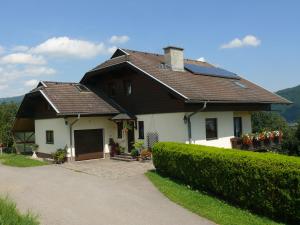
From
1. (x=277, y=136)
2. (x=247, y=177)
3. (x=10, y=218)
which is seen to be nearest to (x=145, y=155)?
(x=277, y=136)

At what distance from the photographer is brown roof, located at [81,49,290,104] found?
19156mm

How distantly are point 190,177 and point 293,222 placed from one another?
4260 millimetres

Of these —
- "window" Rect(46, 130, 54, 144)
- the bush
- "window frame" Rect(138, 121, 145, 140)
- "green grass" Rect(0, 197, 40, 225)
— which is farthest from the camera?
"window" Rect(46, 130, 54, 144)

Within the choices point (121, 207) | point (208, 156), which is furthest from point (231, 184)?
point (121, 207)

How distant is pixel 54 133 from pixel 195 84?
9.11 metres

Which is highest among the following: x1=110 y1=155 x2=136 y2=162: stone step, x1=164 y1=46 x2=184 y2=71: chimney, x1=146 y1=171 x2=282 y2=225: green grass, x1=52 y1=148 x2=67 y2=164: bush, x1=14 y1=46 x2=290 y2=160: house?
x1=164 y1=46 x2=184 y2=71: chimney

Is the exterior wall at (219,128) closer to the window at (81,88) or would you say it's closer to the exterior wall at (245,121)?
the exterior wall at (245,121)

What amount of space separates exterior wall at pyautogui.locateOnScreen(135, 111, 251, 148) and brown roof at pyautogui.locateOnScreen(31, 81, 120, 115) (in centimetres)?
253

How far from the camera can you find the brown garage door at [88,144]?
21.8 metres

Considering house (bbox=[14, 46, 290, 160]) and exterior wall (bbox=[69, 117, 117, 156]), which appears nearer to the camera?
house (bbox=[14, 46, 290, 160])

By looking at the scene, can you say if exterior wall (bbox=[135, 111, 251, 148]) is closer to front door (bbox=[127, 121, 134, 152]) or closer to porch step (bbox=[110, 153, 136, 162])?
front door (bbox=[127, 121, 134, 152])

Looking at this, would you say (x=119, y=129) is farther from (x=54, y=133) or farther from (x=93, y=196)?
(x=93, y=196)

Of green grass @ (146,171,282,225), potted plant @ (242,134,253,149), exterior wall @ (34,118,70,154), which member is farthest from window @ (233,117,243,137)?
green grass @ (146,171,282,225)

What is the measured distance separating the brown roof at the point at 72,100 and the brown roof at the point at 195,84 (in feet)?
6.86
